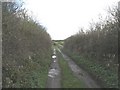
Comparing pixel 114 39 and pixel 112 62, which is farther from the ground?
pixel 114 39

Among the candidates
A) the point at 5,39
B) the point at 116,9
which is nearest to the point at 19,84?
the point at 5,39

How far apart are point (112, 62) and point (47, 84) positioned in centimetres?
817

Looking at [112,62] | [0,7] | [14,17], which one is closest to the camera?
[0,7]

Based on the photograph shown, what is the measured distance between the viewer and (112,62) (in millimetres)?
25406

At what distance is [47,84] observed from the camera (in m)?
20.3

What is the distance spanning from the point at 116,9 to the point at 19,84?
12606 millimetres

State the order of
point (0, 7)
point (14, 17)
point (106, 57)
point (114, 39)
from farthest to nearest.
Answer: point (106, 57) → point (114, 39) → point (14, 17) → point (0, 7)

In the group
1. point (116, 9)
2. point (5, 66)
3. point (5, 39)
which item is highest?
point (116, 9)

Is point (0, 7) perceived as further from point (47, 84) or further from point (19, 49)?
point (47, 84)

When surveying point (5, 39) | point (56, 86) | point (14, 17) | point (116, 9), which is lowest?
point (56, 86)

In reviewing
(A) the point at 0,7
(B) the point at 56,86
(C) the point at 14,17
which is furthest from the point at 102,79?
(A) the point at 0,7

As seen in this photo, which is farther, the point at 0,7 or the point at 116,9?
the point at 116,9

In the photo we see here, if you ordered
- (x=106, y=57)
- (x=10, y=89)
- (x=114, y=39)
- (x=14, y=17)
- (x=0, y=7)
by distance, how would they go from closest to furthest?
(x=10, y=89), (x=0, y=7), (x=14, y=17), (x=114, y=39), (x=106, y=57)

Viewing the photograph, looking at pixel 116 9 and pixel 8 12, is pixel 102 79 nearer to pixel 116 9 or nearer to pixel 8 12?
pixel 116 9
